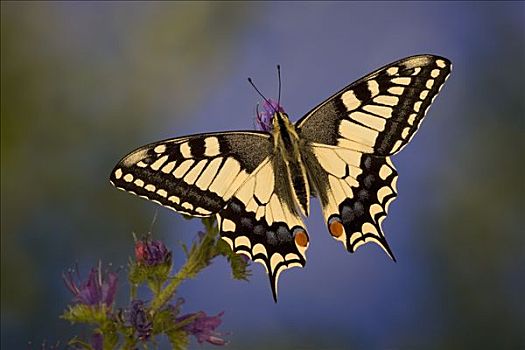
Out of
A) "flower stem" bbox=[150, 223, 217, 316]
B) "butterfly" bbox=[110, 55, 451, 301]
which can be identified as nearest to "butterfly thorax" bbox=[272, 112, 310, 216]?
"butterfly" bbox=[110, 55, 451, 301]

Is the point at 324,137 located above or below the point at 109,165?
below

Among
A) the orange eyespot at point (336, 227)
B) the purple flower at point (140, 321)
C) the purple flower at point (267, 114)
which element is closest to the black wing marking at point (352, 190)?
the orange eyespot at point (336, 227)

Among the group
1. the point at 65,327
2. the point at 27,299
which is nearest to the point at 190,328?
the point at 65,327

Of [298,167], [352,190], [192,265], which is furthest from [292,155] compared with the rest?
[192,265]

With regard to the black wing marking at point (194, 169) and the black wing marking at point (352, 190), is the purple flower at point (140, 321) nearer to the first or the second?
the black wing marking at point (194, 169)

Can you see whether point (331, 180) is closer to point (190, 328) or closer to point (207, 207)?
point (207, 207)

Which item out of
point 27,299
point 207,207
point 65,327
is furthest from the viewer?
point 27,299

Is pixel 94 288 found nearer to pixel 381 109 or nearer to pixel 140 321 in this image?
pixel 140 321
